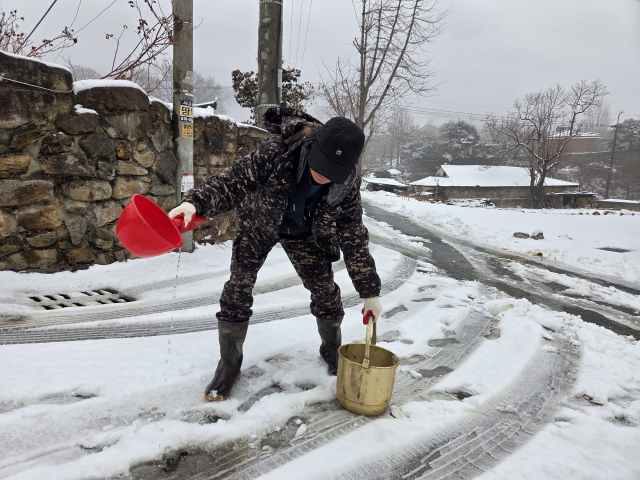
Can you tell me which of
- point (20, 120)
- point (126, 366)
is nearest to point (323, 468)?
point (126, 366)

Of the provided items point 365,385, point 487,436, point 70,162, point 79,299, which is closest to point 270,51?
point 70,162

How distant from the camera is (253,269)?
2230 mm

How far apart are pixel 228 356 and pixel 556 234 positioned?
880 cm

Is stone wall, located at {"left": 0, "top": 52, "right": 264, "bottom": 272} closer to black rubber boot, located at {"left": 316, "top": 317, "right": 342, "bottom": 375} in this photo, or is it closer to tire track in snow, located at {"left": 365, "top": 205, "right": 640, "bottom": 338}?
black rubber boot, located at {"left": 316, "top": 317, "right": 342, "bottom": 375}

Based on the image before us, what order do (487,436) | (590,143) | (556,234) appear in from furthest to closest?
(590,143), (556,234), (487,436)

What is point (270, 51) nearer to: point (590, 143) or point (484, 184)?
point (484, 184)

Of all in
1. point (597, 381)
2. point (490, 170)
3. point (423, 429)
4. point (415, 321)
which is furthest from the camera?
point (490, 170)

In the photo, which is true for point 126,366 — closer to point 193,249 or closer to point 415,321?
point 415,321

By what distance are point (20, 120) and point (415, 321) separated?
404 centimetres

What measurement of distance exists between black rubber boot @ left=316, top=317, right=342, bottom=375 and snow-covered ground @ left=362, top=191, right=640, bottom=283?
5174mm

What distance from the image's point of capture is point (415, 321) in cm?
349

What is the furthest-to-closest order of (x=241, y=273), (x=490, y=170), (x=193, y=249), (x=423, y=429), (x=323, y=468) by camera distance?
(x=490, y=170), (x=193, y=249), (x=241, y=273), (x=423, y=429), (x=323, y=468)

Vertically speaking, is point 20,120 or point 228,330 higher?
point 20,120

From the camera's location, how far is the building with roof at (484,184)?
3516cm
